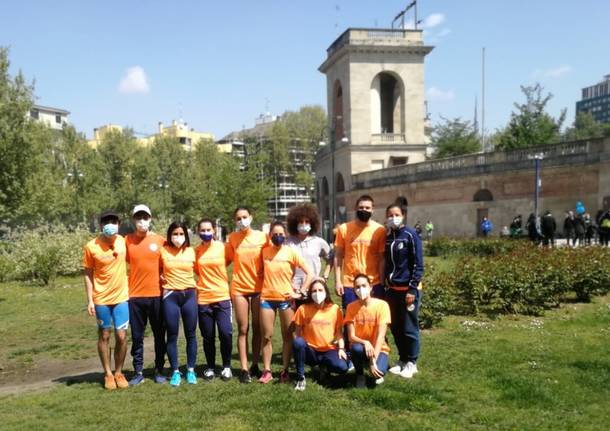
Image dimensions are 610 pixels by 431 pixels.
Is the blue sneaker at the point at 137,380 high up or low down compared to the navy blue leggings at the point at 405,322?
down

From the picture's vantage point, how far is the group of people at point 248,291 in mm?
6709

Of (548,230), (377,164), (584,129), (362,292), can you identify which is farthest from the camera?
(584,129)

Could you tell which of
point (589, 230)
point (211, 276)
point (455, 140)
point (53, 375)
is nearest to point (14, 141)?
point (53, 375)

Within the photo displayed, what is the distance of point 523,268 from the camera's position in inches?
439

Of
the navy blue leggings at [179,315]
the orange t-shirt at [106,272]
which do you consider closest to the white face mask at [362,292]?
the navy blue leggings at [179,315]

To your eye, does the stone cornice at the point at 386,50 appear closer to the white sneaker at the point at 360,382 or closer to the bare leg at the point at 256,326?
the bare leg at the point at 256,326

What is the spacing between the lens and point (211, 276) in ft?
22.8

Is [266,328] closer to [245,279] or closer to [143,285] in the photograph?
[245,279]

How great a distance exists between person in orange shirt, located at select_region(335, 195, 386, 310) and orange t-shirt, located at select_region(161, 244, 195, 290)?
73.6 inches

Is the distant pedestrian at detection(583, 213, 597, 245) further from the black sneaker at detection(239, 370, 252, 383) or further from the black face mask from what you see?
the black sneaker at detection(239, 370, 252, 383)

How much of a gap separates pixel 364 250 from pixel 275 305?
4.27 ft

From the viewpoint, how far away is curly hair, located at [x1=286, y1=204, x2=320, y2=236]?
7258 mm

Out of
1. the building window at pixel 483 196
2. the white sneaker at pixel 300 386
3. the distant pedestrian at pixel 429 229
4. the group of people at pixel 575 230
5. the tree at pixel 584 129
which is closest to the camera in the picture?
the white sneaker at pixel 300 386

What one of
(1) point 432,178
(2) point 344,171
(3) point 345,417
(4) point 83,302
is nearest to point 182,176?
(2) point 344,171
